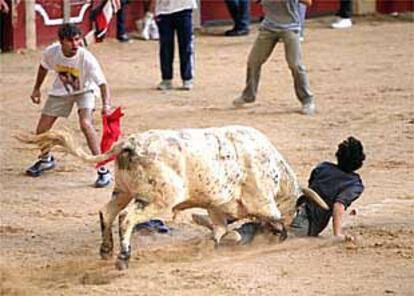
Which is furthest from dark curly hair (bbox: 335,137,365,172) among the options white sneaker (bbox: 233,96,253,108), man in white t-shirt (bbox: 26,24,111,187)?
white sneaker (bbox: 233,96,253,108)

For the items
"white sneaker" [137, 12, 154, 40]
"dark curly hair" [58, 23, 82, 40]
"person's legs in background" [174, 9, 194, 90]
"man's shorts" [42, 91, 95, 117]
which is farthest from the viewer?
"white sneaker" [137, 12, 154, 40]

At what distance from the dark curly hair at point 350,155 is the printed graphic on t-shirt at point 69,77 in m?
2.49

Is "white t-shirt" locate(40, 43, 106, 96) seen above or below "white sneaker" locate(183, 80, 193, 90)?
above

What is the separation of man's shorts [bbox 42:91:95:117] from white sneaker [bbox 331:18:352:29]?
10.5 metres

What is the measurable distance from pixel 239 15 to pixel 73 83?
952 centimetres

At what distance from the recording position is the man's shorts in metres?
9.33

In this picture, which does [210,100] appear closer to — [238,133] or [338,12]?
[238,133]

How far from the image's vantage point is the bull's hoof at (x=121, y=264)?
22.3 ft

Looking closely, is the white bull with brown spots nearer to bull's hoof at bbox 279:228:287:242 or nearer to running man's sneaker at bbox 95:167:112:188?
bull's hoof at bbox 279:228:287:242

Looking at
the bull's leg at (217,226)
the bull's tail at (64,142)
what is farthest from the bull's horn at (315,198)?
the bull's tail at (64,142)

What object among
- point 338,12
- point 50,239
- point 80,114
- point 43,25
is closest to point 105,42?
point 43,25

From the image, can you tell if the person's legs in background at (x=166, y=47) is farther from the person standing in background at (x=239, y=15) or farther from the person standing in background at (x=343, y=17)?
the person standing in background at (x=343, y=17)

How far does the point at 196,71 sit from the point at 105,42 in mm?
2806

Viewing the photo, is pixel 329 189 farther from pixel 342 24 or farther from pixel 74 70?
pixel 342 24
